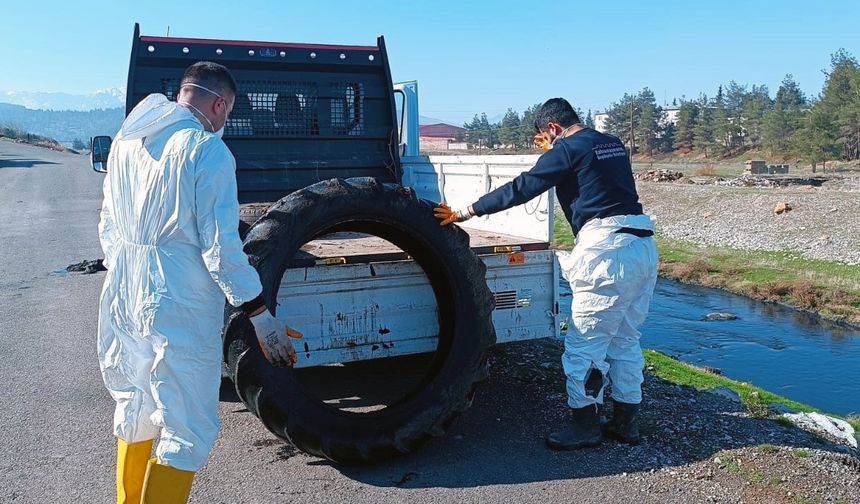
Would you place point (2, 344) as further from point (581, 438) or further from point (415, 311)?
point (581, 438)

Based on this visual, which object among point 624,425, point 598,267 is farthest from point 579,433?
point 598,267

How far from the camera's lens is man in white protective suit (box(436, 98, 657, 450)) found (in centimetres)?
457

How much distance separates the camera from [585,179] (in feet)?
15.3

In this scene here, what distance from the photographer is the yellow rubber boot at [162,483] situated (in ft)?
10.1

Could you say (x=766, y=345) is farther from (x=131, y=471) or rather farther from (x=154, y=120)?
A: (x=154, y=120)

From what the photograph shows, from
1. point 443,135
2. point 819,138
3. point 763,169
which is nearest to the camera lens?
point 763,169

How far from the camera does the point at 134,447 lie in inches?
127

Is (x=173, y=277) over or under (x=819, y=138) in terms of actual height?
under

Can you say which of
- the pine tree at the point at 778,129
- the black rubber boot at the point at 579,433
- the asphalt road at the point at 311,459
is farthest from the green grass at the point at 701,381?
the pine tree at the point at 778,129

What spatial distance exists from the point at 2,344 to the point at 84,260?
4.84 meters

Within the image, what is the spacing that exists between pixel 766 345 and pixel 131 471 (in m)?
12.0

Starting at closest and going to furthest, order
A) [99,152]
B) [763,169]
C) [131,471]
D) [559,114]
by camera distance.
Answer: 1. [131,471]
2. [559,114]
3. [99,152]
4. [763,169]

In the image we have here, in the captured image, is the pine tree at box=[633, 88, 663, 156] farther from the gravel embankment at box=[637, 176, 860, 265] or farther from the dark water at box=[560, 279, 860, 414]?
the dark water at box=[560, 279, 860, 414]

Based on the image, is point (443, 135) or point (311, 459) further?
point (443, 135)
